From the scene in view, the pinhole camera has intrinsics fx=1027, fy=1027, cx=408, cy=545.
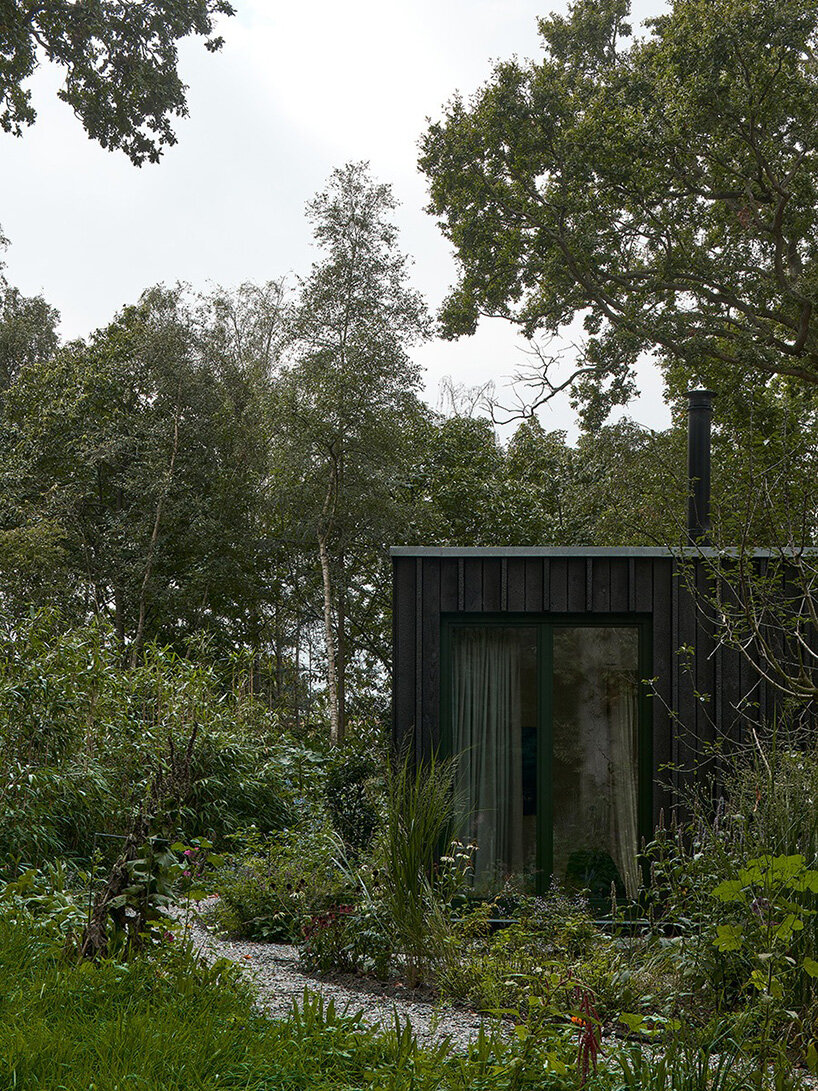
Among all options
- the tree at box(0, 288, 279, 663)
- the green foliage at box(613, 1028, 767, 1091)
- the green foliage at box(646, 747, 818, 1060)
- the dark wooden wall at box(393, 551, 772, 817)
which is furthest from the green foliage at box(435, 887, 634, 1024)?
the tree at box(0, 288, 279, 663)

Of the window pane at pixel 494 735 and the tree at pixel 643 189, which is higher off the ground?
the tree at pixel 643 189

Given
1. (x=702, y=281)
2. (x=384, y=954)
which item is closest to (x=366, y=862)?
(x=384, y=954)

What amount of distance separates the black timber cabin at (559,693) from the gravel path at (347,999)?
4.74ft

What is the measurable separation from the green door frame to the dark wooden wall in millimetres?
43

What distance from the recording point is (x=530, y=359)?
41.3 ft

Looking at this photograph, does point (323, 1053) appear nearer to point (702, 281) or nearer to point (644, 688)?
point (644, 688)

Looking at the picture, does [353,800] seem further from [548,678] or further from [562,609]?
[562,609]

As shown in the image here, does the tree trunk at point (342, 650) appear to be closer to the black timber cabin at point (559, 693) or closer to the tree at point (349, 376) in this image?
the tree at point (349, 376)

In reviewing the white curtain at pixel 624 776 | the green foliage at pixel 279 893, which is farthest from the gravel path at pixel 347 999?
the white curtain at pixel 624 776

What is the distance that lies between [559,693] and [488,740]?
479mm

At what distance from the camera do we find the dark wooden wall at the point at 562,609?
566cm

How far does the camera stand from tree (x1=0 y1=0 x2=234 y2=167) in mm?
10906

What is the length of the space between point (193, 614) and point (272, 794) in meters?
7.48

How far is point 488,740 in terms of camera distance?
577cm
